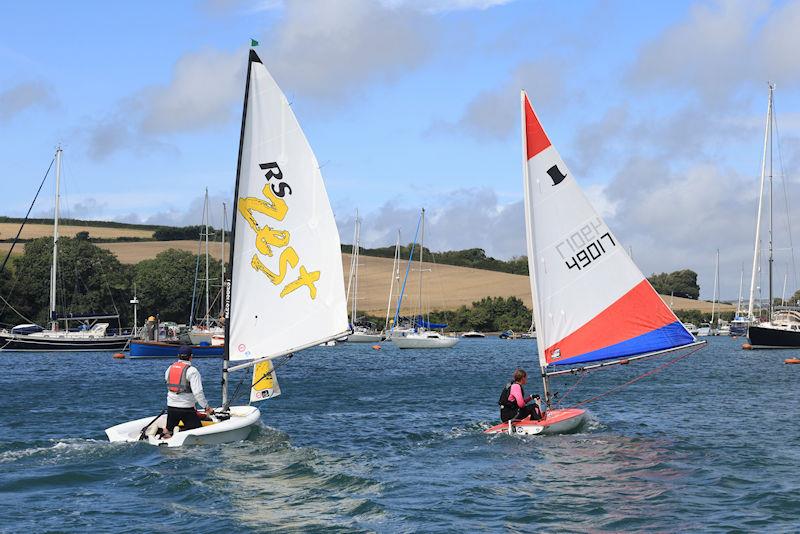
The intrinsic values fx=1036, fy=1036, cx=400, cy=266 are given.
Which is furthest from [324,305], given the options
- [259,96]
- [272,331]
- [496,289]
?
[496,289]

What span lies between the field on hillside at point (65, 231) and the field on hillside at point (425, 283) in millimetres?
6151

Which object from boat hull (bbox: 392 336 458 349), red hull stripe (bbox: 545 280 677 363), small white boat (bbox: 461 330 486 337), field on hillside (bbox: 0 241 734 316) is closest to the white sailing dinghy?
red hull stripe (bbox: 545 280 677 363)

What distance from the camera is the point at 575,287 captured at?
905 inches

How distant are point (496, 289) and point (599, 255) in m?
125

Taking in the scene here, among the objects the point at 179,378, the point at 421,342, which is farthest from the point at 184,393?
the point at 421,342

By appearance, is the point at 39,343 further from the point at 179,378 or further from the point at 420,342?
the point at 179,378

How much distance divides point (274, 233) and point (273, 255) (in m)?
0.47

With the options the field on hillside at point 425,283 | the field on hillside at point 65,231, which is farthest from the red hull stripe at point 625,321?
the field on hillside at point 65,231

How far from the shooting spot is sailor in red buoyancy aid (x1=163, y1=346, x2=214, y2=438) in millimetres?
19344

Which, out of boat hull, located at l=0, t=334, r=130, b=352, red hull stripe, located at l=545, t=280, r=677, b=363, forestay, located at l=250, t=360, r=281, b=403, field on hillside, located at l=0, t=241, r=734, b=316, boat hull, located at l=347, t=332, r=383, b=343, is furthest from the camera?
field on hillside, located at l=0, t=241, r=734, b=316

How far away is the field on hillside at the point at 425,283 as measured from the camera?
137 m

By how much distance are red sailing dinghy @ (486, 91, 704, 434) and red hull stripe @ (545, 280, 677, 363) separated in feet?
0.07

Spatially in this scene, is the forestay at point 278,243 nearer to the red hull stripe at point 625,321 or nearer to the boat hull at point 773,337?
the red hull stripe at point 625,321

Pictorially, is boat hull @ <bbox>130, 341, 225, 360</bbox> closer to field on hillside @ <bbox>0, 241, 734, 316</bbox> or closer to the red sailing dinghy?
the red sailing dinghy
